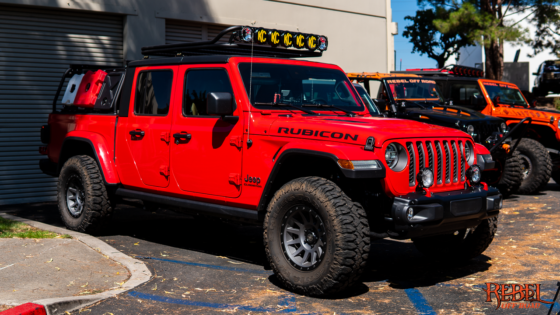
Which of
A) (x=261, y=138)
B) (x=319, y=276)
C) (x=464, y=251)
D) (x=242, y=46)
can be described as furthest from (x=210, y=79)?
(x=464, y=251)

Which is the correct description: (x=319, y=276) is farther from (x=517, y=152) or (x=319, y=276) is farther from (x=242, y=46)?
(x=517, y=152)

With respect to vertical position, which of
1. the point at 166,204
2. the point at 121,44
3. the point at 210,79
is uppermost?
the point at 121,44

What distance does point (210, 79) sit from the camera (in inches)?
245

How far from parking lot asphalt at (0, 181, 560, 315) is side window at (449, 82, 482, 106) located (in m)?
3.71

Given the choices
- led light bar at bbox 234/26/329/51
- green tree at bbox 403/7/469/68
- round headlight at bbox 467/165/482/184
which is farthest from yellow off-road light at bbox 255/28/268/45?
green tree at bbox 403/7/469/68

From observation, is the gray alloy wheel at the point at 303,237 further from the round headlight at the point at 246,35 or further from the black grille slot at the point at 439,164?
the round headlight at the point at 246,35

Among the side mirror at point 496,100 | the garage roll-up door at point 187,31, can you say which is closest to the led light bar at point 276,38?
the side mirror at point 496,100

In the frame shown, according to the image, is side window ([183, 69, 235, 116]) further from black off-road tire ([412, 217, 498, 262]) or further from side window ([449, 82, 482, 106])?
side window ([449, 82, 482, 106])

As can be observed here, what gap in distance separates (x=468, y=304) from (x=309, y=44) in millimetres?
3105

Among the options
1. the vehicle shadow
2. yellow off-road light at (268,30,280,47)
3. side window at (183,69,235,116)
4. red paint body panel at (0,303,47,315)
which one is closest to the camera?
red paint body panel at (0,303,47,315)

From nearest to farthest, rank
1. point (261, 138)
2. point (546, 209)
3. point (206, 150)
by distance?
1. point (261, 138)
2. point (206, 150)
3. point (546, 209)

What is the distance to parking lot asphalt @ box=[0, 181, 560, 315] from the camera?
488 centimetres

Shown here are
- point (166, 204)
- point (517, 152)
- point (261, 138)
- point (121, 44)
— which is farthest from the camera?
point (121, 44)

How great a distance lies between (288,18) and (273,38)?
28.2ft
